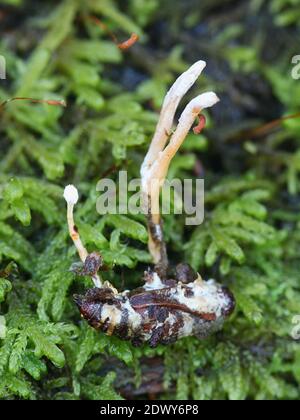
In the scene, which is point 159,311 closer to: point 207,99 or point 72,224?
point 72,224

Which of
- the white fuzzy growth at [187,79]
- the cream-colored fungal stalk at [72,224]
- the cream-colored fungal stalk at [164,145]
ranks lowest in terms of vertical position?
the cream-colored fungal stalk at [72,224]

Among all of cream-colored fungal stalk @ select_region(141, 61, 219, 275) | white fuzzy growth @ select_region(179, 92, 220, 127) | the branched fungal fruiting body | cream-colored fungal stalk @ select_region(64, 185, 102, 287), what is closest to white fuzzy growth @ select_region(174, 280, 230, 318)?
the branched fungal fruiting body

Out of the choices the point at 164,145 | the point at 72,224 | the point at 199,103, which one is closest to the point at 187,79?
the point at 199,103

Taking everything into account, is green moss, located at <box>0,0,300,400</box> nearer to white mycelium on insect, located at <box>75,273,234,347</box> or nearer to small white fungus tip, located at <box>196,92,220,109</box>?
white mycelium on insect, located at <box>75,273,234,347</box>

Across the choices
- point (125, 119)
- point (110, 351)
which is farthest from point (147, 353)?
point (125, 119)

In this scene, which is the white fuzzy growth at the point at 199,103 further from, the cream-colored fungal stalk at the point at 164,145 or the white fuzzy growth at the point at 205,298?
the white fuzzy growth at the point at 205,298

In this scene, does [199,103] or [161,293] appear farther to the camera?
[161,293]

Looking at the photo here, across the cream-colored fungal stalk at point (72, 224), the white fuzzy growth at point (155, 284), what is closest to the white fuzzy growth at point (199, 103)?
the cream-colored fungal stalk at point (72, 224)
